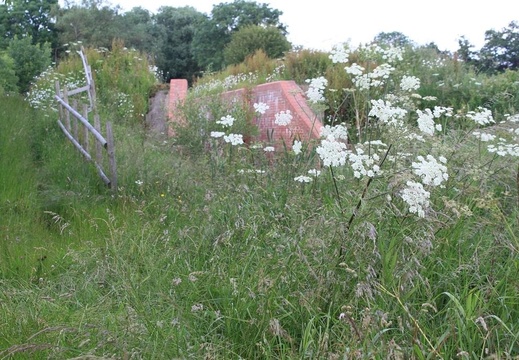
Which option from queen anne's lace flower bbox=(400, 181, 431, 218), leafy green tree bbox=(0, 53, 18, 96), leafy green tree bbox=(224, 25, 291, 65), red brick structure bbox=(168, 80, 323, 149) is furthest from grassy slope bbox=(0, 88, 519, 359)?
leafy green tree bbox=(224, 25, 291, 65)

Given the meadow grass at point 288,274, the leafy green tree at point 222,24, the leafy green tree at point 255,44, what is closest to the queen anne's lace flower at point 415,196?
the meadow grass at point 288,274

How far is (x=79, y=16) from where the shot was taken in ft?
128

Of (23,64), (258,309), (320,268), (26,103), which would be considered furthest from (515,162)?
(23,64)

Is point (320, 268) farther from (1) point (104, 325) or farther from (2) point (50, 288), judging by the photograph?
(2) point (50, 288)

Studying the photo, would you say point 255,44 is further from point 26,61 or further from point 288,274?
point 288,274

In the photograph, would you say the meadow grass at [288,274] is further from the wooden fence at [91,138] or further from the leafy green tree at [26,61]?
the leafy green tree at [26,61]

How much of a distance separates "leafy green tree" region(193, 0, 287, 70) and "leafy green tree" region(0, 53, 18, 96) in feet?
96.3

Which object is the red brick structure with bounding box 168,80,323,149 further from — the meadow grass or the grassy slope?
the grassy slope

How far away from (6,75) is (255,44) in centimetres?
1366

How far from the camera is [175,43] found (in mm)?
47562

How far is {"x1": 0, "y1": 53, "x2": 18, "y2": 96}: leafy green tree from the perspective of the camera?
33.7ft

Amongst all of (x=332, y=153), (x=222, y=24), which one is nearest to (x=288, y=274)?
(x=332, y=153)

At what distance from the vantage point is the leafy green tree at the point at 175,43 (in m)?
44.9

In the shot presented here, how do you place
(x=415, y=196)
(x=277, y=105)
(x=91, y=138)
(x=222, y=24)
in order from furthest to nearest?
(x=222, y=24)
(x=277, y=105)
(x=91, y=138)
(x=415, y=196)
